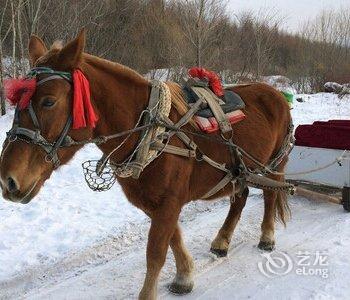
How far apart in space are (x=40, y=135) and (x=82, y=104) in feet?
0.87

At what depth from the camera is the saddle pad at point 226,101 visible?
296 centimetres

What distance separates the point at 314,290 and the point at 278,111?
62.6 inches

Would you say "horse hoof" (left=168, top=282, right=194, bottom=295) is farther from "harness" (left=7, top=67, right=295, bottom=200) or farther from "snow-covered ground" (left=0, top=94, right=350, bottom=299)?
"harness" (left=7, top=67, right=295, bottom=200)

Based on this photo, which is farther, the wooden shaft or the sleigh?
the wooden shaft

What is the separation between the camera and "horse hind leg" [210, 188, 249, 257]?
3.80 metres

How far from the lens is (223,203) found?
5379 millimetres

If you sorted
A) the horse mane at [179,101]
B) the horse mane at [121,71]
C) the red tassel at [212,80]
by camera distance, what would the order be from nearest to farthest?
1. the horse mane at [121,71]
2. the horse mane at [179,101]
3. the red tassel at [212,80]

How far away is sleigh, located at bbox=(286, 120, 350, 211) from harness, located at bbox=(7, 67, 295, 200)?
150 centimetres

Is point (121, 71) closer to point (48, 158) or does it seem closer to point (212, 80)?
point (48, 158)

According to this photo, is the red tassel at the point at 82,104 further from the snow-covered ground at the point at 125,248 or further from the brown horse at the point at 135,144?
the snow-covered ground at the point at 125,248

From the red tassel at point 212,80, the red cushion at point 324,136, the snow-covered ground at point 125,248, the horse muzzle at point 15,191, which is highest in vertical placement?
the red tassel at point 212,80

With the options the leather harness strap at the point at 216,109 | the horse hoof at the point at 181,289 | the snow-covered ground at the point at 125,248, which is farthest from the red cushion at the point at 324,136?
the horse hoof at the point at 181,289

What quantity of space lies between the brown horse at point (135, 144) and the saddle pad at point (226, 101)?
13 centimetres

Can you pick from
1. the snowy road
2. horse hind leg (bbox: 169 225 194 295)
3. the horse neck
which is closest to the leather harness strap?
the horse neck
